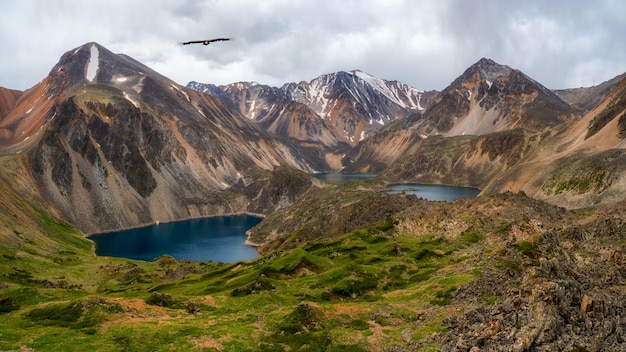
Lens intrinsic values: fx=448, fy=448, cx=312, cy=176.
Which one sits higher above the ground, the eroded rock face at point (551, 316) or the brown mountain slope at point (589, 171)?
the brown mountain slope at point (589, 171)

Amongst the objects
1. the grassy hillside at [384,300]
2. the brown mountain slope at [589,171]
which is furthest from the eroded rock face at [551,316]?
the brown mountain slope at [589,171]

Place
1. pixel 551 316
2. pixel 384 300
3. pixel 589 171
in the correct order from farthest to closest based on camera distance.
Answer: pixel 589 171
pixel 384 300
pixel 551 316

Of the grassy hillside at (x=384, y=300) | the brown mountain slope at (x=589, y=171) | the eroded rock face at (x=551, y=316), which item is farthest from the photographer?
the brown mountain slope at (x=589, y=171)

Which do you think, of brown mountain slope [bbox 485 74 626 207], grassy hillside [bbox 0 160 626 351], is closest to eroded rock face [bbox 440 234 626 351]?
grassy hillside [bbox 0 160 626 351]

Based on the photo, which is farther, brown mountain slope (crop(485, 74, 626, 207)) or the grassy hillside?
brown mountain slope (crop(485, 74, 626, 207))

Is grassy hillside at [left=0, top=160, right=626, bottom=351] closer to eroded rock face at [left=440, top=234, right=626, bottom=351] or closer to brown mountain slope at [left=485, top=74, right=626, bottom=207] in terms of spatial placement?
eroded rock face at [left=440, top=234, right=626, bottom=351]

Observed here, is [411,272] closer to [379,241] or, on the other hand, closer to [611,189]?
[379,241]

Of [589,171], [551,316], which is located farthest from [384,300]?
[589,171]

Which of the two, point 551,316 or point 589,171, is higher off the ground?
point 589,171

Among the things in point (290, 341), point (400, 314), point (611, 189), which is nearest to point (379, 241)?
point (400, 314)

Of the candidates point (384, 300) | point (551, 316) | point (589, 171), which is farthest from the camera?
point (589, 171)

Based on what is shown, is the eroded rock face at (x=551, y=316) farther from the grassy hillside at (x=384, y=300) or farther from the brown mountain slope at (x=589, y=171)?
the brown mountain slope at (x=589, y=171)

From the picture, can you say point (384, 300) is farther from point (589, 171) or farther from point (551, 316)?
point (589, 171)

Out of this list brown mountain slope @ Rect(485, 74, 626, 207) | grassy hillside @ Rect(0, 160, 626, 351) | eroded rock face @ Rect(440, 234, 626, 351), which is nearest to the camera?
eroded rock face @ Rect(440, 234, 626, 351)
